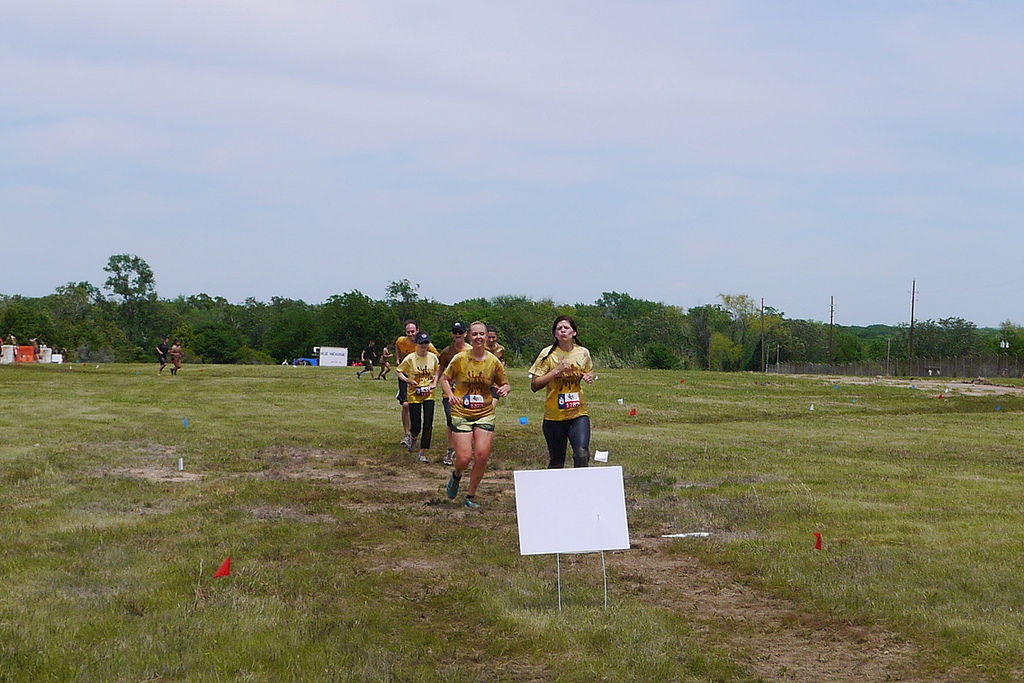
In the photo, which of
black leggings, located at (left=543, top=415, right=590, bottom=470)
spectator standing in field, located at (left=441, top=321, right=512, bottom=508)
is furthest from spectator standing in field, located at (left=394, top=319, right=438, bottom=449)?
black leggings, located at (left=543, top=415, right=590, bottom=470)

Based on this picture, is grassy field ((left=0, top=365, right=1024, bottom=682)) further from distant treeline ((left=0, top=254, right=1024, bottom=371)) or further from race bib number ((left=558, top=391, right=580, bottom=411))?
distant treeline ((left=0, top=254, right=1024, bottom=371))

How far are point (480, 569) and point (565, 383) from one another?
2.74 metres

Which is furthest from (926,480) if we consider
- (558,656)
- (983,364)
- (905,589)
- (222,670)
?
(983,364)

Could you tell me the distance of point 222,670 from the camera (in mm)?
5176

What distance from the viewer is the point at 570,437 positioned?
9.95 metres

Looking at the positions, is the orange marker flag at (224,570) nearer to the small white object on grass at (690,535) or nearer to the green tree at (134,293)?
the small white object on grass at (690,535)

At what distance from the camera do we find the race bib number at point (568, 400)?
9883 millimetres

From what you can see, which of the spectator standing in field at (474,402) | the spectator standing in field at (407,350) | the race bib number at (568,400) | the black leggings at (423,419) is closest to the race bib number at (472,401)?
the spectator standing in field at (474,402)

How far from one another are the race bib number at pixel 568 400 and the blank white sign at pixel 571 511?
3.01 metres

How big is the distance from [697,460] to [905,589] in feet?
24.9

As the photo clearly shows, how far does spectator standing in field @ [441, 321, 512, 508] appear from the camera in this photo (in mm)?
10508

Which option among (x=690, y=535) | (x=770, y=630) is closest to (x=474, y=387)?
(x=690, y=535)

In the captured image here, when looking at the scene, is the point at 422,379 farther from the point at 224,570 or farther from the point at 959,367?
the point at 959,367

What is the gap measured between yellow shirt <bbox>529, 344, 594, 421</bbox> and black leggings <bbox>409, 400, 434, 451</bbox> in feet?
15.4
